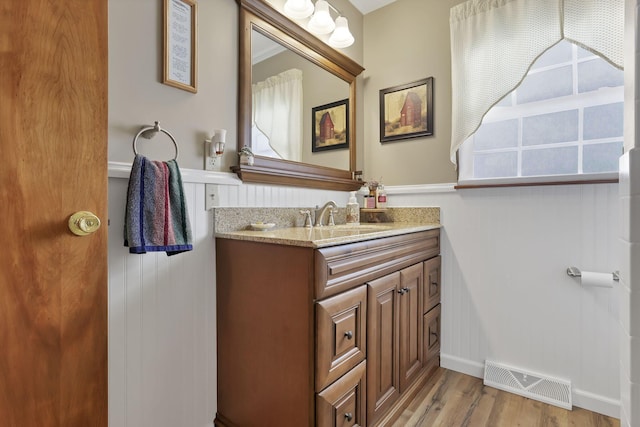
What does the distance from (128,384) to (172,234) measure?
58 centimetres

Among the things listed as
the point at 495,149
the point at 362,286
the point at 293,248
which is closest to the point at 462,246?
the point at 495,149

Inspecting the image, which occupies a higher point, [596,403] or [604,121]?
[604,121]

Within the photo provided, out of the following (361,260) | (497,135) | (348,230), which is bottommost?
(361,260)

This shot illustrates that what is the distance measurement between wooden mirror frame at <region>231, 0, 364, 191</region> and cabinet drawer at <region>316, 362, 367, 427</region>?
0.99 m

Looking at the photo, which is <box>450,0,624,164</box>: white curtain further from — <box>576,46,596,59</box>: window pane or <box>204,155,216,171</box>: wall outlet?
<box>204,155,216,171</box>: wall outlet

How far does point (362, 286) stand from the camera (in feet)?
4.46

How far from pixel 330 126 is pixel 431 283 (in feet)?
3.99

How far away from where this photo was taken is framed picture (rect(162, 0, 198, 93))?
128cm

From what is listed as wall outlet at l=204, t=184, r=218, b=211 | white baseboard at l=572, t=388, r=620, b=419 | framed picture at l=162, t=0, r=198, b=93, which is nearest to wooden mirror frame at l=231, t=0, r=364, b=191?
wall outlet at l=204, t=184, r=218, b=211

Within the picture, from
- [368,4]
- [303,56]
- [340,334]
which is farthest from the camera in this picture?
[368,4]

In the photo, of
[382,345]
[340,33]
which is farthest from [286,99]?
[382,345]

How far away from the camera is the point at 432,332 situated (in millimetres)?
2027

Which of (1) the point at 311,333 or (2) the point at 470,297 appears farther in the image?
(2) the point at 470,297

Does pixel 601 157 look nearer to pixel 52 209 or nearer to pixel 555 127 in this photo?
pixel 555 127
